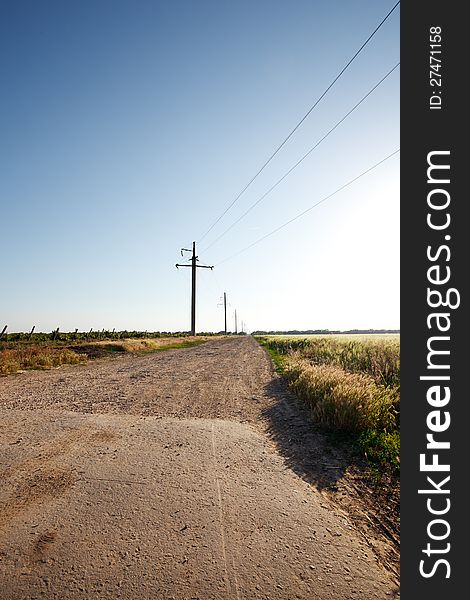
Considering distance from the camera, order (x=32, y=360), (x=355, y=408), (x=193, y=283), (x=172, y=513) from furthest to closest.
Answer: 1. (x=193, y=283)
2. (x=32, y=360)
3. (x=355, y=408)
4. (x=172, y=513)

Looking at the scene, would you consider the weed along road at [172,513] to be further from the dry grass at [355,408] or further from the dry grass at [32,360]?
the dry grass at [32,360]

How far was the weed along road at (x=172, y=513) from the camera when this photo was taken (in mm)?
2359

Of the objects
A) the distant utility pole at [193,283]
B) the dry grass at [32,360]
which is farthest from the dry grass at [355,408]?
the distant utility pole at [193,283]

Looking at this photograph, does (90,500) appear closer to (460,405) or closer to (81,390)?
(460,405)

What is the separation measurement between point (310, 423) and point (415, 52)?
5667 mm

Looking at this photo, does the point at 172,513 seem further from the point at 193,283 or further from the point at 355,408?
the point at 193,283

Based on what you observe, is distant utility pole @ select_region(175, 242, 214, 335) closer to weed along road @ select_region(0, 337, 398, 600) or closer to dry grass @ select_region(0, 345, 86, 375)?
dry grass @ select_region(0, 345, 86, 375)

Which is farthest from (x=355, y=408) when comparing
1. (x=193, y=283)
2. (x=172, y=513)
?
(x=193, y=283)

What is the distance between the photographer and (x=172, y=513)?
317 centimetres

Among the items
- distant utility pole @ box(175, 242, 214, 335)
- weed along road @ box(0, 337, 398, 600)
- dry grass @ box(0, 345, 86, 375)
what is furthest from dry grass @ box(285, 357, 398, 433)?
distant utility pole @ box(175, 242, 214, 335)

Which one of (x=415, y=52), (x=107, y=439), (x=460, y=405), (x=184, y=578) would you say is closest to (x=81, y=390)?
(x=107, y=439)

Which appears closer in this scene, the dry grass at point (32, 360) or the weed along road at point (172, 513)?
the weed along road at point (172, 513)

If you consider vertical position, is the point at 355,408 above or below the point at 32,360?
above

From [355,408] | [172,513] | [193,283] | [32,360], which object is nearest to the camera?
[172,513]
